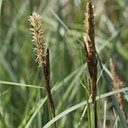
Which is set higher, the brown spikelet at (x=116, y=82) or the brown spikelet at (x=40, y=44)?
the brown spikelet at (x=40, y=44)

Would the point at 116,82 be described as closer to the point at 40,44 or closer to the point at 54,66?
the point at 40,44

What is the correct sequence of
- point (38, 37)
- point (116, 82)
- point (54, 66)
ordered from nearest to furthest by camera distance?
1. point (38, 37)
2. point (116, 82)
3. point (54, 66)

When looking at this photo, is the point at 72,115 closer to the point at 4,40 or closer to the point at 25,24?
the point at 4,40

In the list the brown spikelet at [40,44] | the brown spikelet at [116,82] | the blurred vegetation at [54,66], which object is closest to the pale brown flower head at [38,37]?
the brown spikelet at [40,44]

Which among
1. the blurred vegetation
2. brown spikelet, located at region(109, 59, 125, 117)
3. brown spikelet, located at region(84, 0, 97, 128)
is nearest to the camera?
brown spikelet, located at region(84, 0, 97, 128)

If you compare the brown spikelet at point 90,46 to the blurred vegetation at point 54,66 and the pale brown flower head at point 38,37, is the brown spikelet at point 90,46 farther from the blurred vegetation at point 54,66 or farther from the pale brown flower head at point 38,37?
the blurred vegetation at point 54,66

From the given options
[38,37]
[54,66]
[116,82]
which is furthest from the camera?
[54,66]

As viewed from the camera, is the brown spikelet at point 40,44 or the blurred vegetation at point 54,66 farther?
the blurred vegetation at point 54,66

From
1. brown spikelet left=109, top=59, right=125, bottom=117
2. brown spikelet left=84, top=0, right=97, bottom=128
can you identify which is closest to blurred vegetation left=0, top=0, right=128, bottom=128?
brown spikelet left=109, top=59, right=125, bottom=117

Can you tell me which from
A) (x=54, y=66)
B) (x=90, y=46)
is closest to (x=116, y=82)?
(x=90, y=46)

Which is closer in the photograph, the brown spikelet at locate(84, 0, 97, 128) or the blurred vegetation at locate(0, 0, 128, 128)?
the brown spikelet at locate(84, 0, 97, 128)

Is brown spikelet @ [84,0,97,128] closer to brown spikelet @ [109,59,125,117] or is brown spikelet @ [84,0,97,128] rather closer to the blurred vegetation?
brown spikelet @ [109,59,125,117]

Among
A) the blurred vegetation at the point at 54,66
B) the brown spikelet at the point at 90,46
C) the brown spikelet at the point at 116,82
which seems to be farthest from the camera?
the blurred vegetation at the point at 54,66
